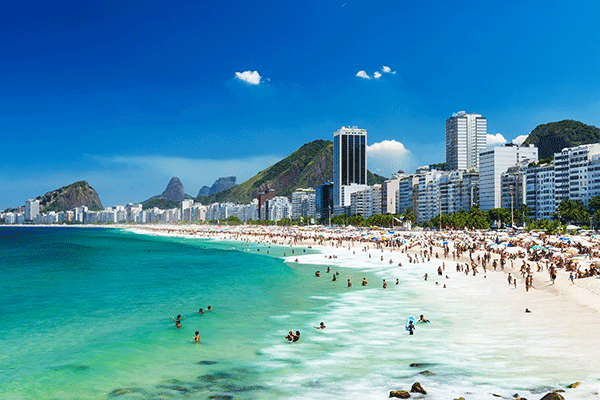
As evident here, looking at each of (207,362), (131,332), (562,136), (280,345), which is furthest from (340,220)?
(207,362)

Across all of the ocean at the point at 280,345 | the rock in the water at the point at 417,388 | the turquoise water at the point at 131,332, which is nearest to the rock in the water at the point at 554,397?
the ocean at the point at 280,345

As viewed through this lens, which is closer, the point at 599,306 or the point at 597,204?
the point at 599,306

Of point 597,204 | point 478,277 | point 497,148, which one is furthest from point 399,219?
point 478,277

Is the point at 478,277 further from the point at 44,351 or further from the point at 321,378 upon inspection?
the point at 44,351

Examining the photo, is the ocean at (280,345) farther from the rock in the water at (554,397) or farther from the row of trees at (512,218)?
the row of trees at (512,218)

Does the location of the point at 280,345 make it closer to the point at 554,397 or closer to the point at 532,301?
the point at 554,397

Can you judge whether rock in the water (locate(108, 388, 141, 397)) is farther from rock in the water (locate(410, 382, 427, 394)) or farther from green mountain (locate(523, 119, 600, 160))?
green mountain (locate(523, 119, 600, 160))

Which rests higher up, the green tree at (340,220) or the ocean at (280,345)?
the green tree at (340,220)
